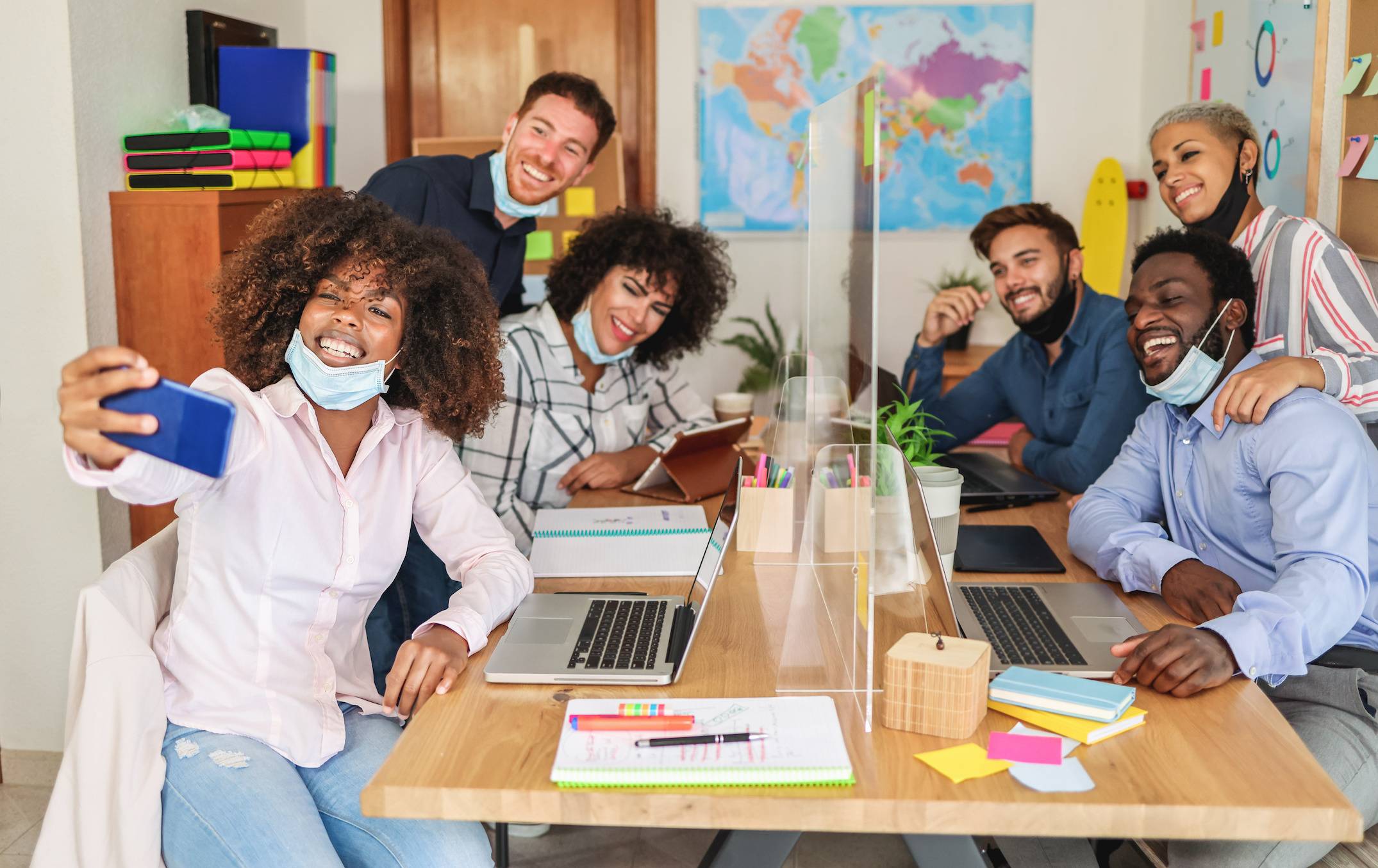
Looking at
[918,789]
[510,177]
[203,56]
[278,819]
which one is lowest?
[278,819]

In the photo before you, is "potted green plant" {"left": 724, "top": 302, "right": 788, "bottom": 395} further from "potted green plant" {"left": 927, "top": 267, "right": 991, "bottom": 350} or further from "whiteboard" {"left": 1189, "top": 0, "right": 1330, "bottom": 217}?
"whiteboard" {"left": 1189, "top": 0, "right": 1330, "bottom": 217}

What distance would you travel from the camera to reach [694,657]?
152 centimetres

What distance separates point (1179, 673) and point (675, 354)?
1.61 metres

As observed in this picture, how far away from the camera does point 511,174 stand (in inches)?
103

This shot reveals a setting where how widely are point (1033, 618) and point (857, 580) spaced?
411mm

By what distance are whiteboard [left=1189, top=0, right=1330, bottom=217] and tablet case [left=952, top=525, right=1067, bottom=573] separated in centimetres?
114

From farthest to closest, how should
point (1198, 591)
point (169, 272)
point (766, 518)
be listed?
1. point (169, 272)
2. point (766, 518)
3. point (1198, 591)

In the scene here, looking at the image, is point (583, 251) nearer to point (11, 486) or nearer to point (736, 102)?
point (11, 486)

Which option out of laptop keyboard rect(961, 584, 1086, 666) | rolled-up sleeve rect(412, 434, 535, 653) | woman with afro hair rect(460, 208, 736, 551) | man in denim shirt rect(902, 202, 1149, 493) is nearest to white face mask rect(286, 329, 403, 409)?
rolled-up sleeve rect(412, 434, 535, 653)

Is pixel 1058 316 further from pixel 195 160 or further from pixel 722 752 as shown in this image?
pixel 195 160

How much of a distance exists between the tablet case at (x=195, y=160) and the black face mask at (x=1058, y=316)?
73.4 inches

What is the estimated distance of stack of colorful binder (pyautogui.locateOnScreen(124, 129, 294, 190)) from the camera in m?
2.69

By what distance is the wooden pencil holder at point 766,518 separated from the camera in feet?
6.36

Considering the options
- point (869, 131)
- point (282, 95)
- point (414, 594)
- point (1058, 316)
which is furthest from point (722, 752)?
point (282, 95)
